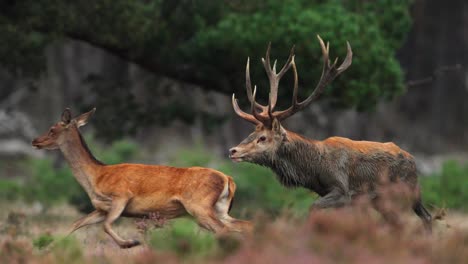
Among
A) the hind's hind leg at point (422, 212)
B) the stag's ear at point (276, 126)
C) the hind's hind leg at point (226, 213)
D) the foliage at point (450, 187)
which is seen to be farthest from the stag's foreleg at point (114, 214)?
the foliage at point (450, 187)

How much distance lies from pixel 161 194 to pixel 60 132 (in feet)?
4.61

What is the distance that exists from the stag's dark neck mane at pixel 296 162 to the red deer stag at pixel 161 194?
2.03 ft

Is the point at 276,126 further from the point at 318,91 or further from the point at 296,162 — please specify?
the point at 318,91

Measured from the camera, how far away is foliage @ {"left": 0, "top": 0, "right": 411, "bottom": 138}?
50.4 ft

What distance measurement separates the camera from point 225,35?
1566 centimetres

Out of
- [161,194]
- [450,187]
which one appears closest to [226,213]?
[161,194]

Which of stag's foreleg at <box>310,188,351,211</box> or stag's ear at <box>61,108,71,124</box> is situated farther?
stag's ear at <box>61,108,71,124</box>

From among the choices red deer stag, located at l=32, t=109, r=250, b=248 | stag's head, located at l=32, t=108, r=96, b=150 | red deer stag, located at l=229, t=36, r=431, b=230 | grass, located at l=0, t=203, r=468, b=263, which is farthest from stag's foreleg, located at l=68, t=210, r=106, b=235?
grass, located at l=0, t=203, r=468, b=263

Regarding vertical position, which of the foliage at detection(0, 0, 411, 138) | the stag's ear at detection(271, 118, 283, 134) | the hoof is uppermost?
the foliage at detection(0, 0, 411, 138)

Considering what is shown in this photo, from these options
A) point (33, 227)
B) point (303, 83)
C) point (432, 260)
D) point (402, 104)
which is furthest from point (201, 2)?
point (402, 104)

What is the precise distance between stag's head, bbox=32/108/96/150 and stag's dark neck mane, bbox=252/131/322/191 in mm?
1762

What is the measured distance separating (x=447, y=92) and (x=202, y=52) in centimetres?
1650

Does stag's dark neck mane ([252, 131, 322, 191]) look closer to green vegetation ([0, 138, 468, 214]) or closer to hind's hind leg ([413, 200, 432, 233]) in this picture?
hind's hind leg ([413, 200, 432, 233])

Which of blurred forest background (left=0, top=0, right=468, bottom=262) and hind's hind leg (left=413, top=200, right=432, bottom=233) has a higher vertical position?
blurred forest background (left=0, top=0, right=468, bottom=262)
